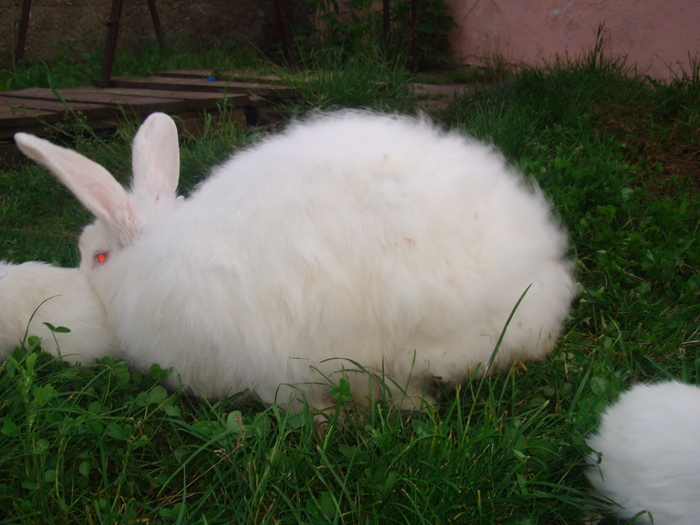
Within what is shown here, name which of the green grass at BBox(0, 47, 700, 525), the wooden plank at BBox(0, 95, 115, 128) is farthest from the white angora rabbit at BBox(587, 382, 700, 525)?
the wooden plank at BBox(0, 95, 115, 128)

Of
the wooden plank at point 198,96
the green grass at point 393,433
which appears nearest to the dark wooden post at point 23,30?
the wooden plank at point 198,96

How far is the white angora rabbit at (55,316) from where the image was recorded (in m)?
1.89

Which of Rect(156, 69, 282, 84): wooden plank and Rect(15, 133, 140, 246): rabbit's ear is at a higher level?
Answer: Rect(156, 69, 282, 84): wooden plank

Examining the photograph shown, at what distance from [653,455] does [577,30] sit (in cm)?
405

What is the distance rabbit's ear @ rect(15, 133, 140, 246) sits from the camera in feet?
6.07

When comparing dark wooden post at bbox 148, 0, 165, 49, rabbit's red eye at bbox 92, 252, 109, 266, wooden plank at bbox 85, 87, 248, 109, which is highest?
dark wooden post at bbox 148, 0, 165, 49

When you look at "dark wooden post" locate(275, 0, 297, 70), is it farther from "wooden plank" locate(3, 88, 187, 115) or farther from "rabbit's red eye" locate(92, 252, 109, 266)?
"rabbit's red eye" locate(92, 252, 109, 266)

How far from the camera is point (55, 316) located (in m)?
1.90

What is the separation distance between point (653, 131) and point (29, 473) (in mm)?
3320

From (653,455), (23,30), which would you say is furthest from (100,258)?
(23,30)

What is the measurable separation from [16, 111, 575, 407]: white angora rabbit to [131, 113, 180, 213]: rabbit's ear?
294mm

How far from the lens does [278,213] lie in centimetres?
155

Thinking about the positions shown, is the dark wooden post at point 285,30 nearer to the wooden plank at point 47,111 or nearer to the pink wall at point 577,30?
the wooden plank at point 47,111

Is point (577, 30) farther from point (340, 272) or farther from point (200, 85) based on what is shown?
point (340, 272)
